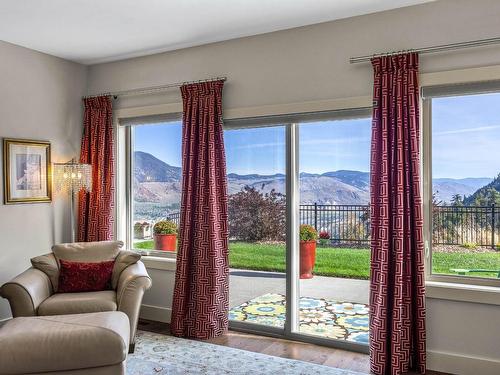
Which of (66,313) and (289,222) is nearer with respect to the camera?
(66,313)

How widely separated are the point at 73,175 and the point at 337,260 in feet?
8.69

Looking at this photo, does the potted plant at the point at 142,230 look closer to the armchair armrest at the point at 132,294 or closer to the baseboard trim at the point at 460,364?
the armchair armrest at the point at 132,294

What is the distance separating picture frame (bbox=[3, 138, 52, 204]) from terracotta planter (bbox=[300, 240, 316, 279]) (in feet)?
8.60

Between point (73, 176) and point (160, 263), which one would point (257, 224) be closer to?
point (160, 263)

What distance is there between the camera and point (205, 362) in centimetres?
335

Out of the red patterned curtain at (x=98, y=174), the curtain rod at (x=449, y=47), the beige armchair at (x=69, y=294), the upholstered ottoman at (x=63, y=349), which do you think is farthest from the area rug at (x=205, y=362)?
the curtain rod at (x=449, y=47)

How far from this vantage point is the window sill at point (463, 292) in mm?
3023

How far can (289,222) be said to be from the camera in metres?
3.82

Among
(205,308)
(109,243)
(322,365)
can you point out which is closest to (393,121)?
(322,365)

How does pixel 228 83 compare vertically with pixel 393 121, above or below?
above

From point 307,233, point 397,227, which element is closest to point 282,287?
point 307,233

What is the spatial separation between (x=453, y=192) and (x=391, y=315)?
102cm

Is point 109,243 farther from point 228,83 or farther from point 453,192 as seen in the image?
point 453,192

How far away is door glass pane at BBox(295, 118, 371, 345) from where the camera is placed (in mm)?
3621
